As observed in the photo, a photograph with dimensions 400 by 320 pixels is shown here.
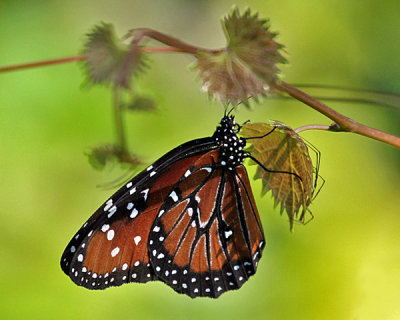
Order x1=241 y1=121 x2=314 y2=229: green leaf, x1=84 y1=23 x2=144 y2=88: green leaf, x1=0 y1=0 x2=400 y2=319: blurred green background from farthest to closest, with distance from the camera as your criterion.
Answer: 1. x1=0 y1=0 x2=400 y2=319: blurred green background
2. x1=241 y1=121 x2=314 y2=229: green leaf
3. x1=84 y1=23 x2=144 y2=88: green leaf

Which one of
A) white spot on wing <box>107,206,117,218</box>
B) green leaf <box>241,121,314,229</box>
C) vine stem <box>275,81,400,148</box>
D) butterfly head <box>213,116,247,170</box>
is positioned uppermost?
butterfly head <box>213,116,247,170</box>

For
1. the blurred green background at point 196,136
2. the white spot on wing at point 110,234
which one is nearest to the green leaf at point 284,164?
the white spot on wing at point 110,234

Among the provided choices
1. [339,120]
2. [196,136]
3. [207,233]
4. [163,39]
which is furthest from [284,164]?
[196,136]

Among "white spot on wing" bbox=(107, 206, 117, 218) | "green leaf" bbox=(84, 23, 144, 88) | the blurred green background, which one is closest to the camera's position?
"green leaf" bbox=(84, 23, 144, 88)

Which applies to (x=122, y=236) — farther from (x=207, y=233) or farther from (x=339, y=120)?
(x=339, y=120)

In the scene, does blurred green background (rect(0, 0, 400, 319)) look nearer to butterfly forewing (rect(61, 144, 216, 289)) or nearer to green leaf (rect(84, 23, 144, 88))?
butterfly forewing (rect(61, 144, 216, 289))

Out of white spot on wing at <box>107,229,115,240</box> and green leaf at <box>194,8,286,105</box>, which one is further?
white spot on wing at <box>107,229,115,240</box>

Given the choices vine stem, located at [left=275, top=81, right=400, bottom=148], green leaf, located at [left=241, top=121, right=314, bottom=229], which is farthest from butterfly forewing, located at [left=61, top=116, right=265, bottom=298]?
vine stem, located at [left=275, top=81, right=400, bottom=148]
